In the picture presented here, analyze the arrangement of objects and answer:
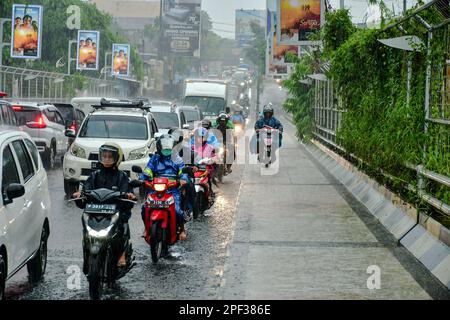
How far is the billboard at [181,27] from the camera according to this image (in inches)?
3910

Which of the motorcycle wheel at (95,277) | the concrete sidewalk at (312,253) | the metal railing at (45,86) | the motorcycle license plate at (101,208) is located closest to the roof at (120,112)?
the concrete sidewalk at (312,253)

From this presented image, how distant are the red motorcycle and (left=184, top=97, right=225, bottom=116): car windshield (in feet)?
121

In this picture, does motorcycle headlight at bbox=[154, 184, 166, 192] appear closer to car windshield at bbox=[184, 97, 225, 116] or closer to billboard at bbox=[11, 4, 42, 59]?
car windshield at bbox=[184, 97, 225, 116]

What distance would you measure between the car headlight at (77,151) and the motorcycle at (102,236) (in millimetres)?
8646

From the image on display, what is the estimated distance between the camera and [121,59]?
93875mm

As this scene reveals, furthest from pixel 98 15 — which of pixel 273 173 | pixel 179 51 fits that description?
pixel 273 173

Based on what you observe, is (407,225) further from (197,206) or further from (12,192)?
(12,192)

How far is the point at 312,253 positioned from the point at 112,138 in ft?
27.7

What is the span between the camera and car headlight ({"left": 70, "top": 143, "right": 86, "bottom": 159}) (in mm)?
17870

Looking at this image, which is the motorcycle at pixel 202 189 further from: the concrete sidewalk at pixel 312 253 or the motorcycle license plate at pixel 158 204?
the motorcycle license plate at pixel 158 204

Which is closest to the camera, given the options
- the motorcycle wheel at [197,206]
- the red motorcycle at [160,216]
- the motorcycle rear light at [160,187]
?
the red motorcycle at [160,216]

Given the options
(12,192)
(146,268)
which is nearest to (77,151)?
(146,268)
